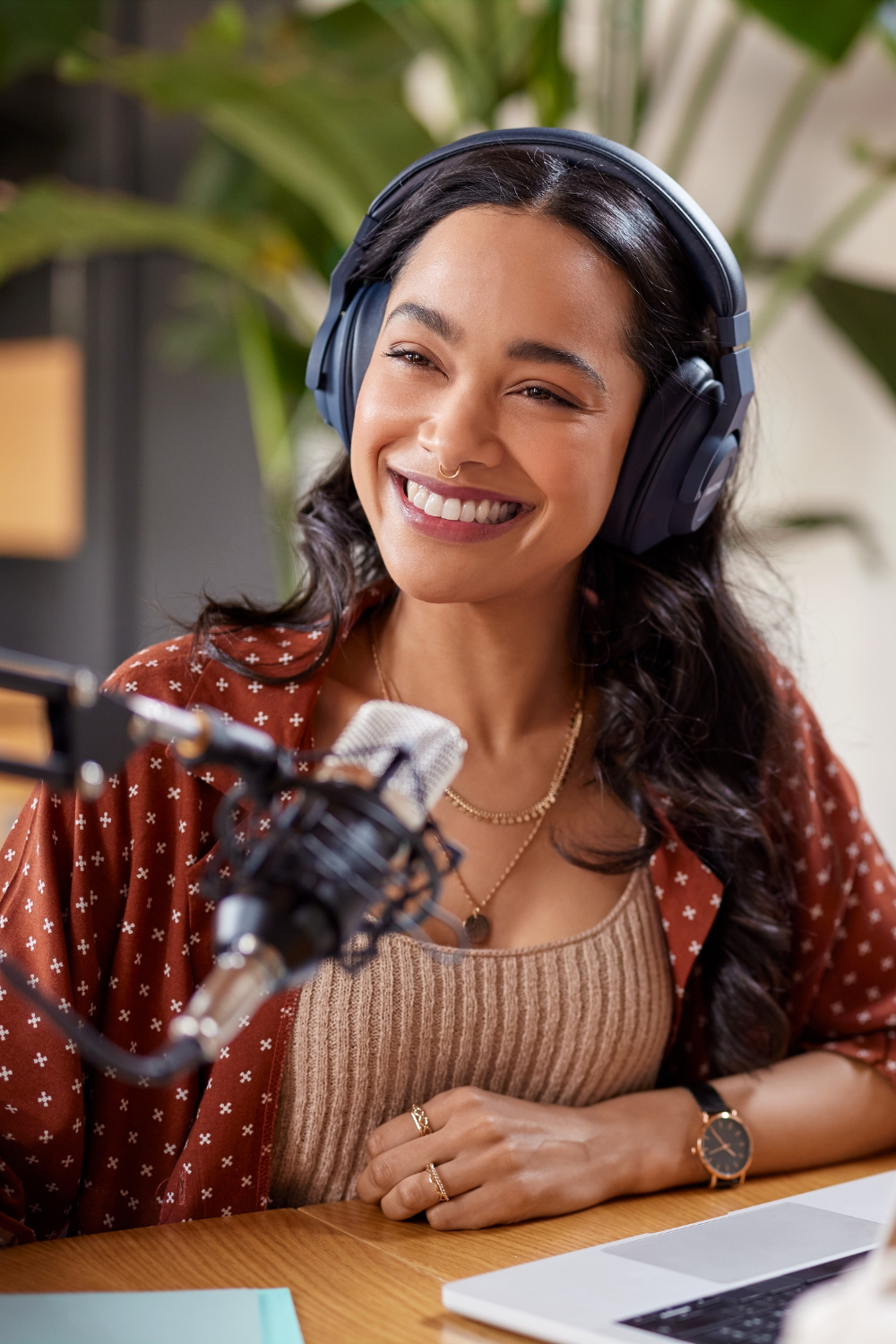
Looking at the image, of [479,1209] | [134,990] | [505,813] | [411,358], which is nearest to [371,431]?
[411,358]

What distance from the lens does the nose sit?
99cm

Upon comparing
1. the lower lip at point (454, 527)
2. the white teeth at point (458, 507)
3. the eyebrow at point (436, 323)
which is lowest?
the lower lip at point (454, 527)

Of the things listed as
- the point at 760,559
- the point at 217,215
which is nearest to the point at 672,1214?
the point at 760,559

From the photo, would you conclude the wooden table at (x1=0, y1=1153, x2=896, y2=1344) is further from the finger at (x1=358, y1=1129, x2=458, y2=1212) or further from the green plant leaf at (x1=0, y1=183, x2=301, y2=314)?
the green plant leaf at (x1=0, y1=183, x2=301, y2=314)

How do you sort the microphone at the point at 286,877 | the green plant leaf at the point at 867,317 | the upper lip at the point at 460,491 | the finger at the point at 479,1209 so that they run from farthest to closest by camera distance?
the green plant leaf at the point at 867,317 → the upper lip at the point at 460,491 → the finger at the point at 479,1209 → the microphone at the point at 286,877

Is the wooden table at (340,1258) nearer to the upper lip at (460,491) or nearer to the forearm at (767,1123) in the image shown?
the forearm at (767,1123)

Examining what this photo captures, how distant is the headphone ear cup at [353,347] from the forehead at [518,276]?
0.18 feet

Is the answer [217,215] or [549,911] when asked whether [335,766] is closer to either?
[549,911]

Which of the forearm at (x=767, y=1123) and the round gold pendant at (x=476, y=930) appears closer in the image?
the forearm at (x=767, y=1123)

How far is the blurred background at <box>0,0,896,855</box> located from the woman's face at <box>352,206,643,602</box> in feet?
0.83

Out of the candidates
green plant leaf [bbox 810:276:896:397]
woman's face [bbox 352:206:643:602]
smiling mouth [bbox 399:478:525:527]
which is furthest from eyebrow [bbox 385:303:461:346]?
green plant leaf [bbox 810:276:896:397]

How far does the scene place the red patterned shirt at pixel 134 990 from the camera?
3.04 ft

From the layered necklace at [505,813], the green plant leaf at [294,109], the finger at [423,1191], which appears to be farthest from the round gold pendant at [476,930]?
the green plant leaf at [294,109]

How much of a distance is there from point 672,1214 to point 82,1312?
1.35 ft
